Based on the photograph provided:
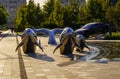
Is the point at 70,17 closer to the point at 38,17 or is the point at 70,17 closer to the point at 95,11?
the point at 95,11

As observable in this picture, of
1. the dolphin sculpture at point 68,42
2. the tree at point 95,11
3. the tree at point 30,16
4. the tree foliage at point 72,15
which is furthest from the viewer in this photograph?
the tree at point 30,16

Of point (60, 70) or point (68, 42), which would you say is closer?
point (60, 70)

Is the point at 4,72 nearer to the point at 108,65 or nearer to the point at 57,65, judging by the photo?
the point at 57,65

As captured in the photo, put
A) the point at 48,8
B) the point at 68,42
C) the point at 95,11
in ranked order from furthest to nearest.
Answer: the point at 48,8 < the point at 95,11 < the point at 68,42

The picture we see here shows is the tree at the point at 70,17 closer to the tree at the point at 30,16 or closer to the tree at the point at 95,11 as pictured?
the tree at the point at 95,11

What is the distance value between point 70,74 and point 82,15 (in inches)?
2015

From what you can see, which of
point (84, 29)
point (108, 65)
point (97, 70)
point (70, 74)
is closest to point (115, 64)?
point (108, 65)

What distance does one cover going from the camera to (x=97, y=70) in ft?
42.8

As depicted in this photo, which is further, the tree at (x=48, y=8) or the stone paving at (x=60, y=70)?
the tree at (x=48, y=8)

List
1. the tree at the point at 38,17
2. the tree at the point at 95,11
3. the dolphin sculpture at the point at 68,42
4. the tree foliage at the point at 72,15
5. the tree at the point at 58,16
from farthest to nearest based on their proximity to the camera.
→ the tree at the point at 38,17 → the tree at the point at 58,16 → the tree foliage at the point at 72,15 → the tree at the point at 95,11 → the dolphin sculpture at the point at 68,42

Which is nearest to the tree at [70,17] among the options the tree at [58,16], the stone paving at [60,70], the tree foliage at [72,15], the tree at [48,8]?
the tree foliage at [72,15]

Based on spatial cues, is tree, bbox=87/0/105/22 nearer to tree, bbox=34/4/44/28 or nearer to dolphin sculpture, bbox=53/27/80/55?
tree, bbox=34/4/44/28

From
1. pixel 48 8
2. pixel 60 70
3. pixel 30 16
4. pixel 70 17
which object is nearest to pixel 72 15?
pixel 70 17

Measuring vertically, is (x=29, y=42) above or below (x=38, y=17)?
above
